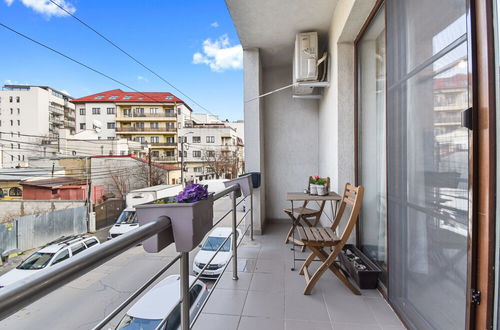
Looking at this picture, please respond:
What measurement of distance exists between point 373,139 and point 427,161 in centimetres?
84

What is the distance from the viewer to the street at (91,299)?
3.23 m

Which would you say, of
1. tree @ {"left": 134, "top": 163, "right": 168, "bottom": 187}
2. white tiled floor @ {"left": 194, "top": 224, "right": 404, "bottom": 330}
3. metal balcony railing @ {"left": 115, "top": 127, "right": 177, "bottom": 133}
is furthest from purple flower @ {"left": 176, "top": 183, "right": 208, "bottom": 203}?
metal balcony railing @ {"left": 115, "top": 127, "right": 177, "bottom": 133}

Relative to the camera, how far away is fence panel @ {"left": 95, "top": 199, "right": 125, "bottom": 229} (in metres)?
12.2

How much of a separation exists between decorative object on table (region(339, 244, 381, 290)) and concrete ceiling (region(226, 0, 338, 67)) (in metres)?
2.35

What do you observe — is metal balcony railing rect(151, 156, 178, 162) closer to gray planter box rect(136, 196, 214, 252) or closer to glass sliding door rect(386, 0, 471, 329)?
glass sliding door rect(386, 0, 471, 329)

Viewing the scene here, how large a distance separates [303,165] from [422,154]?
2.48 m

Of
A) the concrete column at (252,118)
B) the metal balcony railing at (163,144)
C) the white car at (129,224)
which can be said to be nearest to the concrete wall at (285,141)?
the concrete column at (252,118)

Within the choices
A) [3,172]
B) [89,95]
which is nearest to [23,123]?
[3,172]

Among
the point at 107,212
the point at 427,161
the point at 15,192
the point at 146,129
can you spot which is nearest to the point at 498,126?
the point at 427,161

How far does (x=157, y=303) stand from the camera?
2.57 metres

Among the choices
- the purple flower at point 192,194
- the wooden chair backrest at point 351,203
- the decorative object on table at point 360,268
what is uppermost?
the purple flower at point 192,194

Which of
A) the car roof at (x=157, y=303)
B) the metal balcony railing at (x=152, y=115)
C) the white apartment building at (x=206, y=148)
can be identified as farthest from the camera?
the metal balcony railing at (x=152, y=115)

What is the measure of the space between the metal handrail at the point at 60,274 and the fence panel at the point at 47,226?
28.0 ft

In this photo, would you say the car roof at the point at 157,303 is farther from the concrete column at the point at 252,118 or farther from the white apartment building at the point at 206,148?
the white apartment building at the point at 206,148
